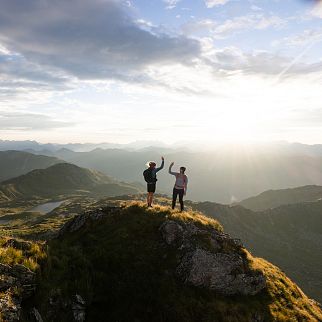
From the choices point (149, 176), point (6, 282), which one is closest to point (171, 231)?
point (149, 176)

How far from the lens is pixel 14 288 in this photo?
13781 millimetres

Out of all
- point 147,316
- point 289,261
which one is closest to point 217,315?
point 147,316

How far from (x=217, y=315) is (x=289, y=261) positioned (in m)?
185

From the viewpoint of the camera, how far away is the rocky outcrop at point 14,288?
41.1 ft

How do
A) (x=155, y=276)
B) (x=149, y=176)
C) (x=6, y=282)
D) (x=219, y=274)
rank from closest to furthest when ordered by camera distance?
(x=6, y=282) → (x=155, y=276) → (x=219, y=274) → (x=149, y=176)

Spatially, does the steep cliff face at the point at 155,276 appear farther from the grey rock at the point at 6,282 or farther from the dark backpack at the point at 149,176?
the dark backpack at the point at 149,176

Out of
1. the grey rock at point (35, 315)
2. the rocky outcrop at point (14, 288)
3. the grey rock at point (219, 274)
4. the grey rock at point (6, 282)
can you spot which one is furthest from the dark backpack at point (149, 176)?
the grey rock at point (35, 315)

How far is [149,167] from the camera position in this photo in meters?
25.5

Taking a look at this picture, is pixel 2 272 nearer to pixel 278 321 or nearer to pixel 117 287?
pixel 117 287

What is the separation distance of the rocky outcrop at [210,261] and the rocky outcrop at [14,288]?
8.36 metres

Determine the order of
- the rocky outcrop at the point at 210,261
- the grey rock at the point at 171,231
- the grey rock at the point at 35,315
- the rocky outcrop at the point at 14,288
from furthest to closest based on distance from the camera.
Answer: the grey rock at the point at 171,231
the rocky outcrop at the point at 210,261
the grey rock at the point at 35,315
the rocky outcrop at the point at 14,288

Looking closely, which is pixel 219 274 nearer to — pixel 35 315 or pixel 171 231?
pixel 171 231

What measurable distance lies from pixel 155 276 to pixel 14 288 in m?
7.47

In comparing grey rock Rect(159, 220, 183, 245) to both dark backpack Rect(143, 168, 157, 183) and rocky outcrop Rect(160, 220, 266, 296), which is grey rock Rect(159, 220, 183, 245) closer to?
rocky outcrop Rect(160, 220, 266, 296)
